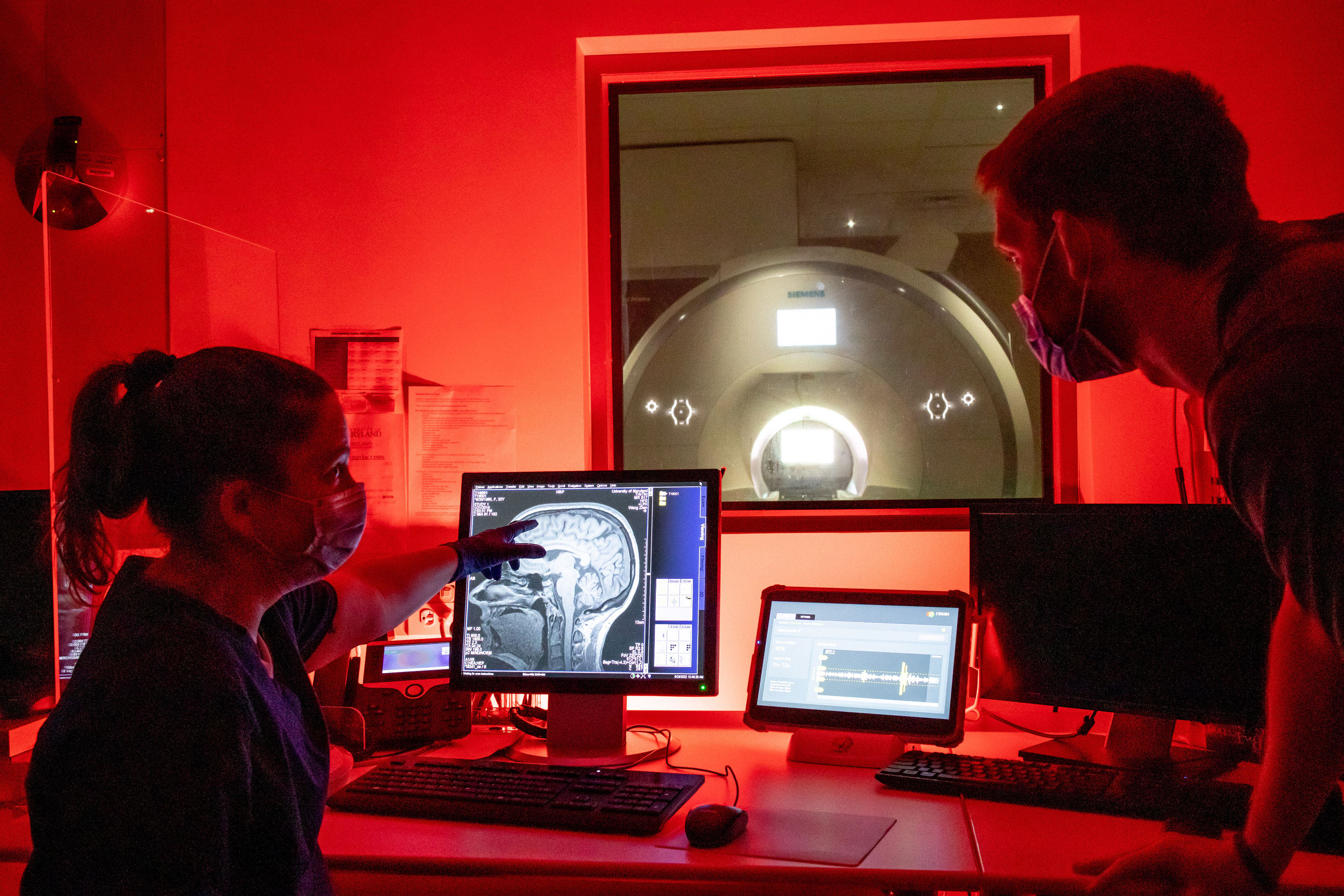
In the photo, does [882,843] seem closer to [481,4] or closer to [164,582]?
[164,582]

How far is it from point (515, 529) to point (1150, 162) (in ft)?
3.76

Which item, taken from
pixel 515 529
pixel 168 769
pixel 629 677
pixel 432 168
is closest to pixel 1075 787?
pixel 629 677

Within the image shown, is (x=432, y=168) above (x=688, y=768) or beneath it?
above

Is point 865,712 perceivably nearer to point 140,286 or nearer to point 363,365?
point 363,365

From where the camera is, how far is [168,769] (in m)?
0.88

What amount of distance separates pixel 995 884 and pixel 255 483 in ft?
3.36

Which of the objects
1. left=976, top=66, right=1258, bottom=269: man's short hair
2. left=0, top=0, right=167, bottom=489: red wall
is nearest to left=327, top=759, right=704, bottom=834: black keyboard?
left=976, top=66, right=1258, bottom=269: man's short hair

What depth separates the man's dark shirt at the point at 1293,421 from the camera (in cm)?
71

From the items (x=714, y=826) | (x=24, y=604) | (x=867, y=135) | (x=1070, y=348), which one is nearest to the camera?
(x=1070, y=348)

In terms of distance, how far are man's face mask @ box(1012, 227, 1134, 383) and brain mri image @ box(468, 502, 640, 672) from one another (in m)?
0.81

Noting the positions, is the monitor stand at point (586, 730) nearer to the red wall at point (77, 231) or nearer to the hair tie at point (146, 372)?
the hair tie at point (146, 372)

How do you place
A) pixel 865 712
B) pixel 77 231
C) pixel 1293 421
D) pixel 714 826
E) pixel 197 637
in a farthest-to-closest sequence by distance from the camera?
1. pixel 77 231
2. pixel 865 712
3. pixel 714 826
4. pixel 197 637
5. pixel 1293 421

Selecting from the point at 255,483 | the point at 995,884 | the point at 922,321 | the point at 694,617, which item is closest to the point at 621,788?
the point at 694,617

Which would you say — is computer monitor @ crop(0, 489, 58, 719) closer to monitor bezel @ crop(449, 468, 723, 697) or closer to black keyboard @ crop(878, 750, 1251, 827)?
monitor bezel @ crop(449, 468, 723, 697)
